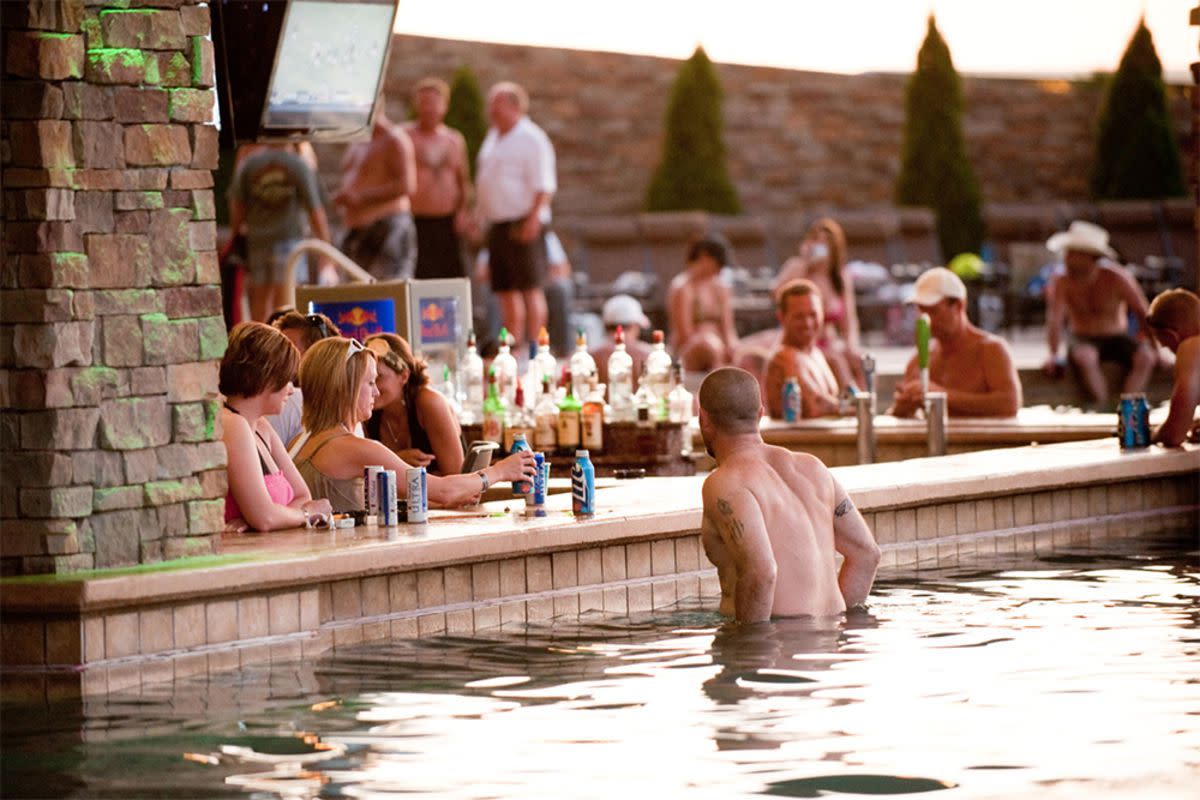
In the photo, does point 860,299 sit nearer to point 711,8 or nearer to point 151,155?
point 711,8

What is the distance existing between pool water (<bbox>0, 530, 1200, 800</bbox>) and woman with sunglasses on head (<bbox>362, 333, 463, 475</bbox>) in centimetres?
144

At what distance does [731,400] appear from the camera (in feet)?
22.1

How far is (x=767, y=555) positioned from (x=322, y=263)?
888 cm

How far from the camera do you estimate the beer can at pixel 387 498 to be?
729cm

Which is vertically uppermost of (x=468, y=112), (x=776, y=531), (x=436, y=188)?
(x=468, y=112)

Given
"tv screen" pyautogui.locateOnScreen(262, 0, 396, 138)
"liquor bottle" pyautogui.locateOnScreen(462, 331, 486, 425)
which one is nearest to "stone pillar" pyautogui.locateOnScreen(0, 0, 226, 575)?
"tv screen" pyautogui.locateOnScreen(262, 0, 396, 138)

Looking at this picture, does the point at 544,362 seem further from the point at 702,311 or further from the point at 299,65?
the point at 702,311

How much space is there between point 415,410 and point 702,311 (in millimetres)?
7139

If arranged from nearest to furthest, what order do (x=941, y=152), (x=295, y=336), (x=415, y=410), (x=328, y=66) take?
(x=415, y=410), (x=295, y=336), (x=328, y=66), (x=941, y=152)

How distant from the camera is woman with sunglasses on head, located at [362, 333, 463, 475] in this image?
8.63m

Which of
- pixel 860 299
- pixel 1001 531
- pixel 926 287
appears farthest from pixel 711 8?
pixel 1001 531

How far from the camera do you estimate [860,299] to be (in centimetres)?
2264

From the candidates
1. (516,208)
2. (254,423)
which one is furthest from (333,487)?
(516,208)

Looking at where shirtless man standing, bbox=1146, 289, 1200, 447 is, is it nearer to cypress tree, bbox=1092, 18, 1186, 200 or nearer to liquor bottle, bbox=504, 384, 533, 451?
liquor bottle, bbox=504, 384, 533, 451
